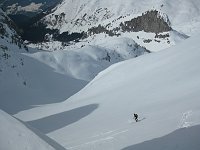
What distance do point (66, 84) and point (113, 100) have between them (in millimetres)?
56657

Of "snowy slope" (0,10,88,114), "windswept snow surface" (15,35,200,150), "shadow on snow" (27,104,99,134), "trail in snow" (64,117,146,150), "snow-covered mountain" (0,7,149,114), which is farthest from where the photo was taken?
"snow-covered mountain" (0,7,149,114)

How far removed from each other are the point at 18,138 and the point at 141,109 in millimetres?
17313

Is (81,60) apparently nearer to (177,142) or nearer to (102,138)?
(102,138)

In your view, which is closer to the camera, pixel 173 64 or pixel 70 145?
pixel 70 145

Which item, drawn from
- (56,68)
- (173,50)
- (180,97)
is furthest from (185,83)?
(56,68)

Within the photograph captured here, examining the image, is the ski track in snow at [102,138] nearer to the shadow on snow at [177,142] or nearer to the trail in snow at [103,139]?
the trail in snow at [103,139]

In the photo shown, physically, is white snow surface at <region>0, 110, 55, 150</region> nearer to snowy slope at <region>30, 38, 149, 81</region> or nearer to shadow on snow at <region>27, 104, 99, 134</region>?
shadow on snow at <region>27, 104, 99, 134</region>

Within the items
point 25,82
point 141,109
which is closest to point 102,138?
point 141,109

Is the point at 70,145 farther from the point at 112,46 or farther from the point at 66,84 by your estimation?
the point at 112,46

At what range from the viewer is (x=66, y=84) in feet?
295

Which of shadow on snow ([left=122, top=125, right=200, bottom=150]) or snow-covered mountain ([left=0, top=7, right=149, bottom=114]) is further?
snow-covered mountain ([left=0, top=7, right=149, bottom=114])

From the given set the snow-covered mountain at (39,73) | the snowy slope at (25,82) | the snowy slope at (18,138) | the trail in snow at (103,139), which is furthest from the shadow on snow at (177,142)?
the snow-covered mountain at (39,73)

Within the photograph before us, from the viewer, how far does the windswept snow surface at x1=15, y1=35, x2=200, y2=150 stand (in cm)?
1871

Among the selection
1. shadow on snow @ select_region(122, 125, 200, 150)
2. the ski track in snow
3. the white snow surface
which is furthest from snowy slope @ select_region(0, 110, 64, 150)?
the ski track in snow
